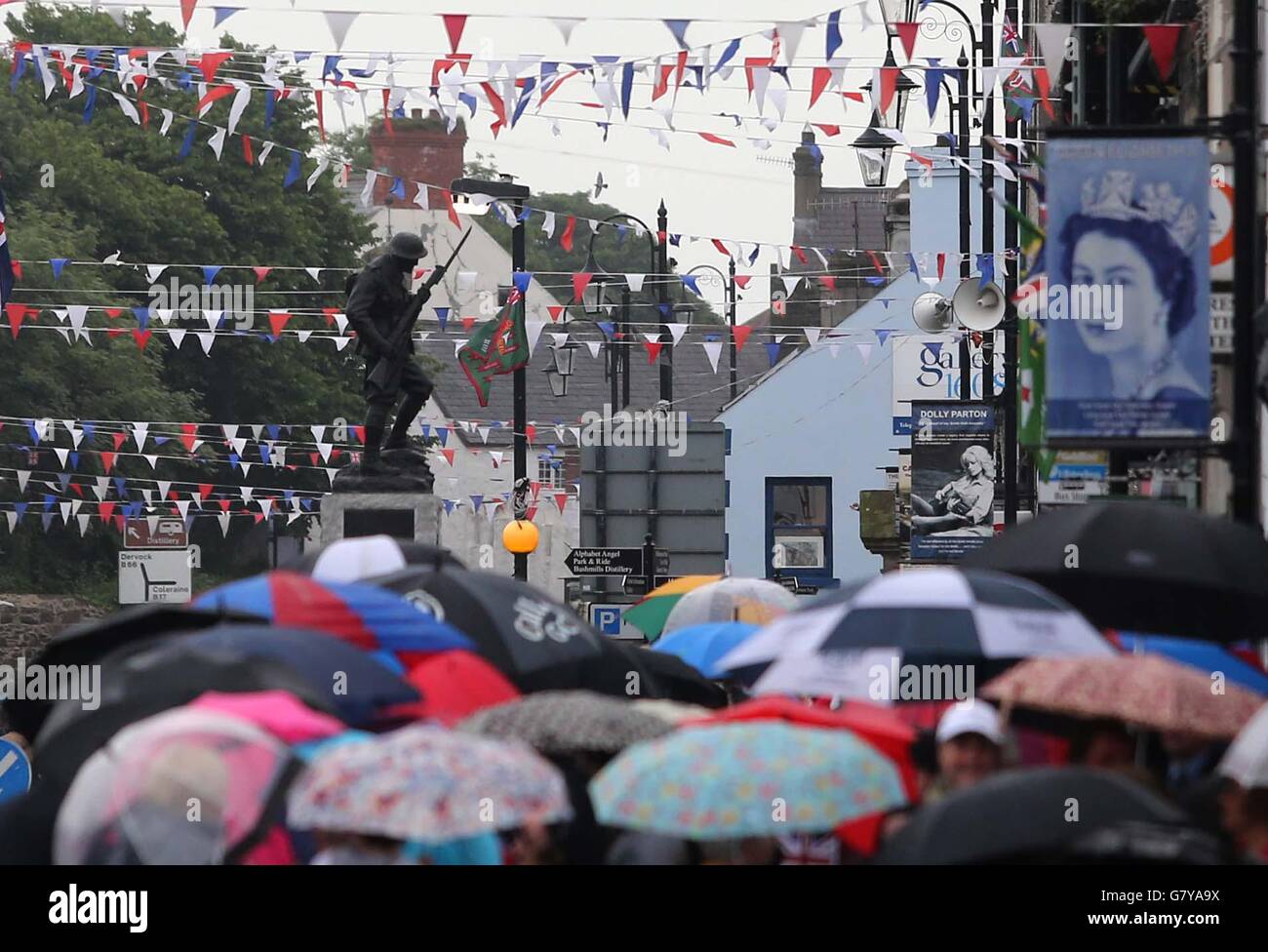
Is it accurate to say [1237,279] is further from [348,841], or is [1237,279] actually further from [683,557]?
[683,557]

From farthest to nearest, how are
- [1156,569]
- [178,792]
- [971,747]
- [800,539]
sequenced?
[800,539]
[1156,569]
[971,747]
[178,792]

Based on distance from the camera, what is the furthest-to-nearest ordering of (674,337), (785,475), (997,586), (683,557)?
(785,475)
(674,337)
(683,557)
(997,586)

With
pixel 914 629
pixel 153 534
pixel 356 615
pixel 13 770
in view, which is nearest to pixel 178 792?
pixel 356 615

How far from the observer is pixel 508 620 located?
1152 cm

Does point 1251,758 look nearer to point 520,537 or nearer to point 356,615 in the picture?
point 356,615

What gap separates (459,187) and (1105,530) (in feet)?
59.5

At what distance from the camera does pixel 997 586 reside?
33.1 feet

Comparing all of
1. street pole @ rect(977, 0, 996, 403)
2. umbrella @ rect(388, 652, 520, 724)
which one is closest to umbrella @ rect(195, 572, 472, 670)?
umbrella @ rect(388, 652, 520, 724)

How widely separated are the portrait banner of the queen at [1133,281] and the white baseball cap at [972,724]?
5.94 m

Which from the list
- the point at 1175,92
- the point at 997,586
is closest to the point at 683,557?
the point at 1175,92

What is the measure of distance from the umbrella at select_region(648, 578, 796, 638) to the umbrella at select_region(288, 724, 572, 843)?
8411mm

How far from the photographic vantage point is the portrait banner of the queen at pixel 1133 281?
14344 mm

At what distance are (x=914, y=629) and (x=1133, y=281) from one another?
5259 millimetres
